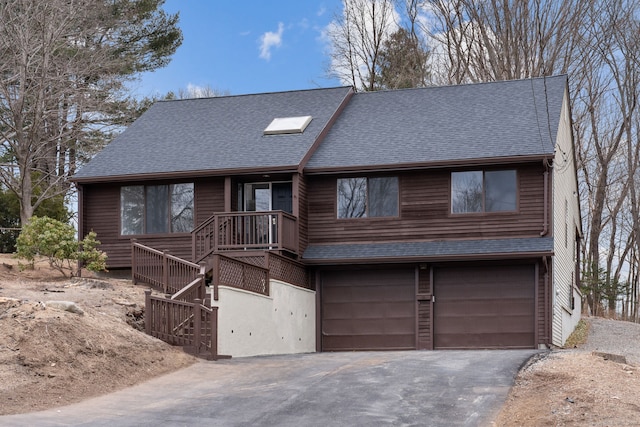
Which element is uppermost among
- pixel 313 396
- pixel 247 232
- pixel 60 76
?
pixel 60 76

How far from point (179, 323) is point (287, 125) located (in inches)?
381

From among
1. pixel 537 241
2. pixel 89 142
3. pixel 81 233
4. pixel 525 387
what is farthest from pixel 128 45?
pixel 525 387

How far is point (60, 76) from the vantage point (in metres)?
31.8

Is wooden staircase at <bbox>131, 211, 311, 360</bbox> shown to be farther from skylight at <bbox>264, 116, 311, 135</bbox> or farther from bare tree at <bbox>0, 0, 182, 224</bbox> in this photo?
bare tree at <bbox>0, 0, 182, 224</bbox>

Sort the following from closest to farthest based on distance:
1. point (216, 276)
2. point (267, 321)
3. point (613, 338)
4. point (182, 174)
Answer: point (216, 276) < point (267, 321) < point (182, 174) < point (613, 338)

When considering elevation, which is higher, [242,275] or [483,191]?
[483,191]

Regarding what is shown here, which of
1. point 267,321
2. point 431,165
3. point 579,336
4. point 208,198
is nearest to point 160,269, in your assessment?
point 208,198

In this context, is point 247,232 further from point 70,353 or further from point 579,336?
point 579,336

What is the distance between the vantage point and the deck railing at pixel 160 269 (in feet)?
72.7

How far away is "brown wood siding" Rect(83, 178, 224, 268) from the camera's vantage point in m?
25.3

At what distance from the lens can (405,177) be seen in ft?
79.7

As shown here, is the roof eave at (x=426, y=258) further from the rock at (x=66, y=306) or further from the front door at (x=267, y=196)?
the rock at (x=66, y=306)

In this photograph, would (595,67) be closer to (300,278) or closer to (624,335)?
(624,335)

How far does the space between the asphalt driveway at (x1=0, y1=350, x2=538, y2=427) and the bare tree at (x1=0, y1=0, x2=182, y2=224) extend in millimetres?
16838
